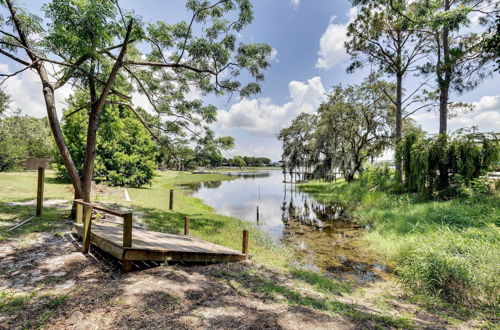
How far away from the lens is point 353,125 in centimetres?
2320

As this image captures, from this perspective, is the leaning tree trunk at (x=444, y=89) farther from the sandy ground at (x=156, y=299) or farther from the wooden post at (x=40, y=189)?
the wooden post at (x=40, y=189)

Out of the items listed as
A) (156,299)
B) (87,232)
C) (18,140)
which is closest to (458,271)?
(156,299)

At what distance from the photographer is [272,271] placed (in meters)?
5.40

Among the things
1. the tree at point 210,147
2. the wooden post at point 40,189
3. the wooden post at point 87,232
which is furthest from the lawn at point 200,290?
the tree at point 210,147

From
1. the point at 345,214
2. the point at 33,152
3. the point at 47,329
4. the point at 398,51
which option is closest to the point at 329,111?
the point at 398,51

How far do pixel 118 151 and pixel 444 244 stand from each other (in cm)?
1928

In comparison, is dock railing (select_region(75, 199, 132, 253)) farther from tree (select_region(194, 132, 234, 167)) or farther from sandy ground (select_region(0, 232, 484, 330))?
tree (select_region(194, 132, 234, 167))

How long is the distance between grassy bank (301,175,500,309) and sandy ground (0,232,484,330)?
800 mm

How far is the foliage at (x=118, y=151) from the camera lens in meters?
16.4

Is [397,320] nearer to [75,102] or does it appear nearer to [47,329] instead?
[47,329]

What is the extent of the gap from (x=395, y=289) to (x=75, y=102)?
2038 centimetres

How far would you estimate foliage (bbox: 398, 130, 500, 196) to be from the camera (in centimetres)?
1077

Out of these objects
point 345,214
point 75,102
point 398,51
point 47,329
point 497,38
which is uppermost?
point 398,51

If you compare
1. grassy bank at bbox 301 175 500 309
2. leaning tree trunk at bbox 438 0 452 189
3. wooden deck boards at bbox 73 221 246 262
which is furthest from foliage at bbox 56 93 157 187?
leaning tree trunk at bbox 438 0 452 189
